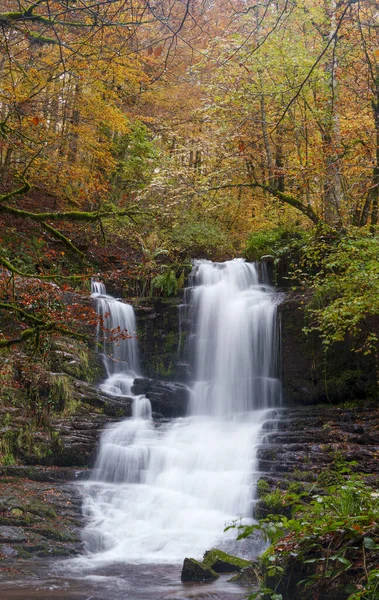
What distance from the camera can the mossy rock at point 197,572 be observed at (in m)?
6.30

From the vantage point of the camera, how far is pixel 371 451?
9.02 metres

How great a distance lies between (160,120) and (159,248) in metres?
5.94

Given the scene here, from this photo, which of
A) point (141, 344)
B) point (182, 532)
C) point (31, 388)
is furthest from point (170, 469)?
point (141, 344)

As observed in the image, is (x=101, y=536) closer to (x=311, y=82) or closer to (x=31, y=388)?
(x=31, y=388)

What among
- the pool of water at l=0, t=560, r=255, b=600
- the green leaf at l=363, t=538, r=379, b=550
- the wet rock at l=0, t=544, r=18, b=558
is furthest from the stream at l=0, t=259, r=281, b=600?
the green leaf at l=363, t=538, r=379, b=550

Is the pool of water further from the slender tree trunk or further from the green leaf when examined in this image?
the slender tree trunk

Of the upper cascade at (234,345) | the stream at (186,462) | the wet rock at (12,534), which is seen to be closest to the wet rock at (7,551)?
the wet rock at (12,534)

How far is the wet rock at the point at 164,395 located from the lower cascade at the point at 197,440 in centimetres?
20

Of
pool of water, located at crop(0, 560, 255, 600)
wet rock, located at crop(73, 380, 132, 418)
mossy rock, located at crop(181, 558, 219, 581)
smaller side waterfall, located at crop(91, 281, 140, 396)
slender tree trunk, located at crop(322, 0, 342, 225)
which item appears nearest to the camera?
pool of water, located at crop(0, 560, 255, 600)

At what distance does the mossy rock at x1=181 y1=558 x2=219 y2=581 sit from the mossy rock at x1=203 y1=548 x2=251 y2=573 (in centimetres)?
21

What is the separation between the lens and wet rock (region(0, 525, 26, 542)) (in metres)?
7.28

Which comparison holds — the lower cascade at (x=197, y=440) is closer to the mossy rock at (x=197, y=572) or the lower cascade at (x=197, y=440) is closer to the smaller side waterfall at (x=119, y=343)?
the smaller side waterfall at (x=119, y=343)

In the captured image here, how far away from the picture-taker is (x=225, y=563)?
662 centimetres

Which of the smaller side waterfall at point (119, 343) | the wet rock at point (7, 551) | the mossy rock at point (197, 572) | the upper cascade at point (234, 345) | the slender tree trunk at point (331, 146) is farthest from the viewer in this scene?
the smaller side waterfall at point (119, 343)
